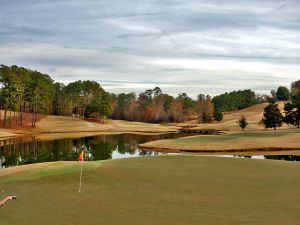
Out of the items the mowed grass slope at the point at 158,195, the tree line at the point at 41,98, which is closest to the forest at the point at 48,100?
the tree line at the point at 41,98

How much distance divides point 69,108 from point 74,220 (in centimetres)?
16468

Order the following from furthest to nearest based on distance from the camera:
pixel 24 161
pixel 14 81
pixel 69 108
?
pixel 69 108 < pixel 14 81 < pixel 24 161

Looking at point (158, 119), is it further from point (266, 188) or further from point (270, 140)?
point (266, 188)

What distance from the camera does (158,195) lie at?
2086 centimetres

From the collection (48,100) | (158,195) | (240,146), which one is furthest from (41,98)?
(158,195)

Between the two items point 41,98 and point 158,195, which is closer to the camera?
point 158,195

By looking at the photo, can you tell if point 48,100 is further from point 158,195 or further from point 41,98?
point 158,195

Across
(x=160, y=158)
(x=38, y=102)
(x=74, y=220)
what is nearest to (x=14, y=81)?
(x=38, y=102)

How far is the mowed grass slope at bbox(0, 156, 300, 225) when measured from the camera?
16281mm

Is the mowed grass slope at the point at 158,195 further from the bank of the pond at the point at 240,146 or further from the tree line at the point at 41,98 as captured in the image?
the tree line at the point at 41,98

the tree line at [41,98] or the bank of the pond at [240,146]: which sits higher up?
the tree line at [41,98]

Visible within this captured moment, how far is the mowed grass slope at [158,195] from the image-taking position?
1628 cm

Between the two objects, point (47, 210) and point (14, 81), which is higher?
point (14, 81)

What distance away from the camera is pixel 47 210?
17.8 meters
